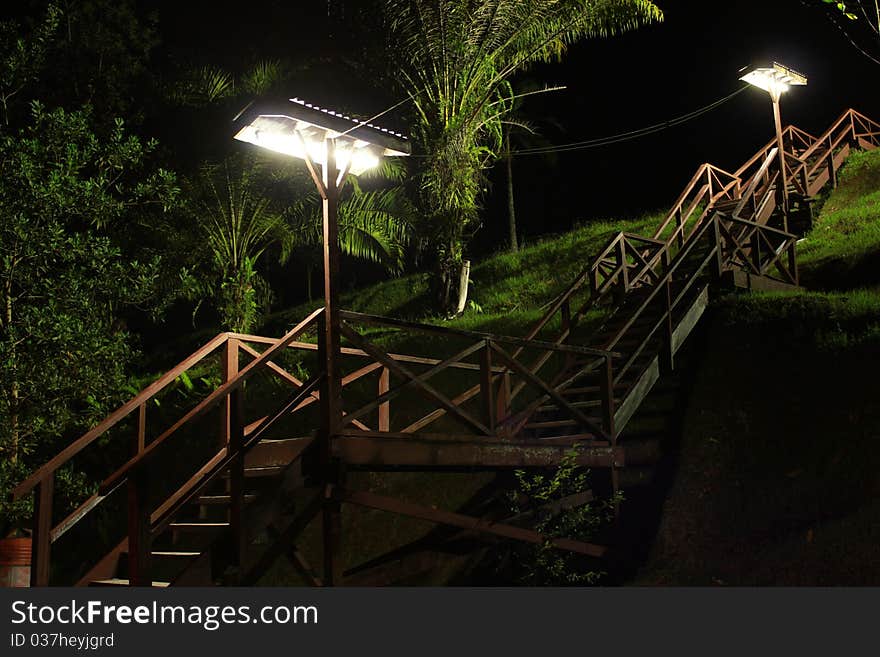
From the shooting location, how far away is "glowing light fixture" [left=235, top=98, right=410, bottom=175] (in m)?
7.19

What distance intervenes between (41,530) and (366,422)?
7462 millimetres

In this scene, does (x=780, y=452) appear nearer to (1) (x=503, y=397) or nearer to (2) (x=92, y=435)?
(1) (x=503, y=397)

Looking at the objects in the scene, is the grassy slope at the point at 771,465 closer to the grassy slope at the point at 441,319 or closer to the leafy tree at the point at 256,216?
the grassy slope at the point at 441,319

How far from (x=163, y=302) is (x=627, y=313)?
7009 mm

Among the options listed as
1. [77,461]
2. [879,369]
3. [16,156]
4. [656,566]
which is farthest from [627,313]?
[77,461]

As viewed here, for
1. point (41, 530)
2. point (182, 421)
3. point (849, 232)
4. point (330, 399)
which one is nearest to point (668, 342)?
point (330, 399)

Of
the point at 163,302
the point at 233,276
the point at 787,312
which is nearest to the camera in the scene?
the point at 787,312

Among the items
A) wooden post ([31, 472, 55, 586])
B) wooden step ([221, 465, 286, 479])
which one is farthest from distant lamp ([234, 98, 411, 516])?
wooden post ([31, 472, 55, 586])

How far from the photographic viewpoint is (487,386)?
27.4 feet

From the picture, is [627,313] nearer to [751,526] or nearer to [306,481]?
[751,526]

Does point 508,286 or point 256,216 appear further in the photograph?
point 508,286

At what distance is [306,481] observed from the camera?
718cm

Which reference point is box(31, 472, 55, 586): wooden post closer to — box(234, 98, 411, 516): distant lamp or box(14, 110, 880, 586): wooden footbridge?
box(14, 110, 880, 586): wooden footbridge

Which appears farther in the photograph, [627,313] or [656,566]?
[627,313]
